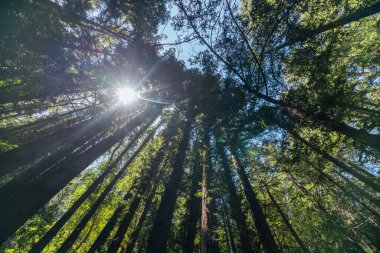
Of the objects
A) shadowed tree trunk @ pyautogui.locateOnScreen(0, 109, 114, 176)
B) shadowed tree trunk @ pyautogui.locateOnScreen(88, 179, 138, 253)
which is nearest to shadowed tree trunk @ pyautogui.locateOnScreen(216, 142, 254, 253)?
shadowed tree trunk @ pyautogui.locateOnScreen(88, 179, 138, 253)

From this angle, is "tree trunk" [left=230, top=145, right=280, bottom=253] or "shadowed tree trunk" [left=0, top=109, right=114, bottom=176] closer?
"tree trunk" [left=230, top=145, right=280, bottom=253]

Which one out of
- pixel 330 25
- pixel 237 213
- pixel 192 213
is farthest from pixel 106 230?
pixel 330 25

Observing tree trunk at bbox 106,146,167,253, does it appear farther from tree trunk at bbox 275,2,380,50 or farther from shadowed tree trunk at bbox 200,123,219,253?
tree trunk at bbox 275,2,380,50

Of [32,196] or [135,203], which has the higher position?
[135,203]

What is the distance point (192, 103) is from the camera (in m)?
12.0

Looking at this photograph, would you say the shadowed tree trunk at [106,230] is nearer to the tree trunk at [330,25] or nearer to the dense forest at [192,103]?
the dense forest at [192,103]

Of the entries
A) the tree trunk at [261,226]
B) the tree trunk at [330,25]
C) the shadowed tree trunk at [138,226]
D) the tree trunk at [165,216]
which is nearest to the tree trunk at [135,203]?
the shadowed tree trunk at [138,226]

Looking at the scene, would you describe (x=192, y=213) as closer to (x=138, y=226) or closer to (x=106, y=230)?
(x=138, y=226)

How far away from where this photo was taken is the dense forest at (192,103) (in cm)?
668

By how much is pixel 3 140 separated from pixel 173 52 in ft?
32.5

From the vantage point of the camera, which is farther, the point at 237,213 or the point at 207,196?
the point at 207,196

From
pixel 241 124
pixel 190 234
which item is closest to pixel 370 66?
pixel 241 124

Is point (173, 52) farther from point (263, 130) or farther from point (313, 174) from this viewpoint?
point (313, 174)

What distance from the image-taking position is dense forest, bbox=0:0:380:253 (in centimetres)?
668
